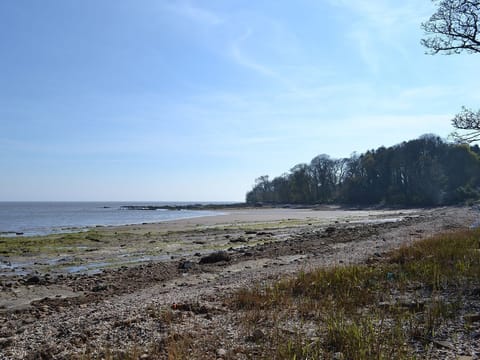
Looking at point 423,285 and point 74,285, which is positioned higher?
point 423,285

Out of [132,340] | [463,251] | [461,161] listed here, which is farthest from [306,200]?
[132,340]

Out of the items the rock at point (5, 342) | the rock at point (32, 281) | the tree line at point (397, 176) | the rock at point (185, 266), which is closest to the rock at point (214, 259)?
the rock at point (185, 266)

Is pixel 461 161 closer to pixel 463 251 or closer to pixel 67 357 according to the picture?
pixel 463 251

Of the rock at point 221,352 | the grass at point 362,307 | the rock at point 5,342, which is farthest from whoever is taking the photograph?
the rock at point 5,342

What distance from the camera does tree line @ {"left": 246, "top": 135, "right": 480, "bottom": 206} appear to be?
76.2 meters

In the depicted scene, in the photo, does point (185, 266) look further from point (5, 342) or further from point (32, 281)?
point (5, 342)

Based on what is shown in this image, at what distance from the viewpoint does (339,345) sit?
19.2ft

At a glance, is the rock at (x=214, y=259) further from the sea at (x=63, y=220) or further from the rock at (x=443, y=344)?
the sea at (x=63, y=220)

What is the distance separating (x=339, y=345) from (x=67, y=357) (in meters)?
4.75

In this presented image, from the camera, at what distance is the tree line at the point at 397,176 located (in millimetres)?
76188

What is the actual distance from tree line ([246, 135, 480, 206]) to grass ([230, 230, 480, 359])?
2577 inches

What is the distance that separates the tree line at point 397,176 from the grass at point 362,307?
65459mm

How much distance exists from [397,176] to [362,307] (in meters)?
88.6

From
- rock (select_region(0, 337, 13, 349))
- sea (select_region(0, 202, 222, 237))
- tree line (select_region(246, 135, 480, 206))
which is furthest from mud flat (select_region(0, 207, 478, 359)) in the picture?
tree line (select_region(246, 135, 480, 206))
